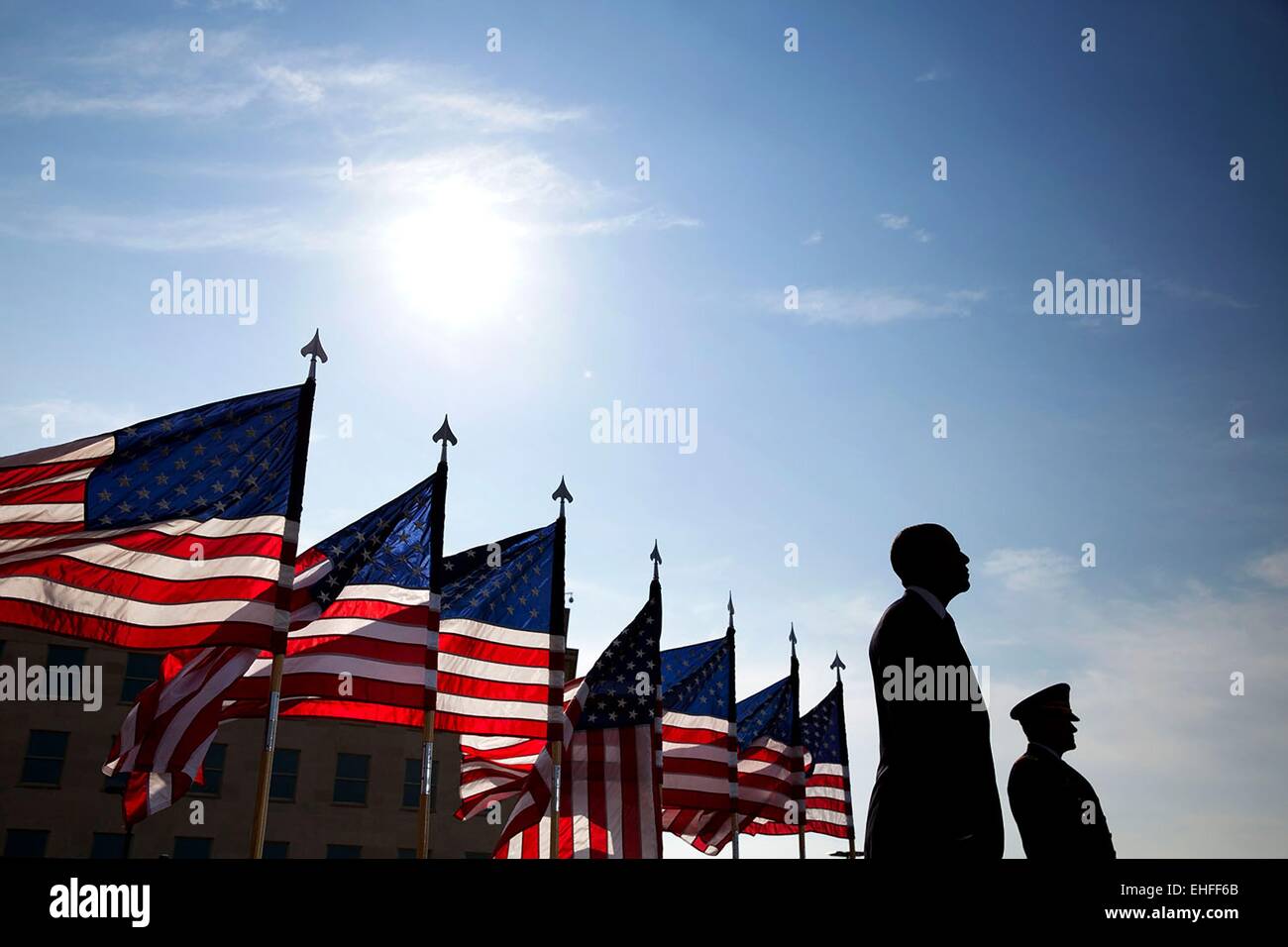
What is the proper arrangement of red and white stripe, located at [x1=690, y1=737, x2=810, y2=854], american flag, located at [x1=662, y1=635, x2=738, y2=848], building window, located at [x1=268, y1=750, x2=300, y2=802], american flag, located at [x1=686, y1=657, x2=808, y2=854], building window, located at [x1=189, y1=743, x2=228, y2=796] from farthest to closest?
1. building window, located at [x1=268, y1=750, x2=300, y2=802]
2. building window, located at [x1=189, y1=743, x2=228, y2=796]
3. american flag, located at [x1=686, y1=657, x2=808, y2=854]
4. red and white stripe, located at [x1=690, y1=737, x2=810, y2=854]
5. american flag, located at [x1=662, y1=635, x2=738, y2=848]

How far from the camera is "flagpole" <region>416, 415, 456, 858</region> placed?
47.0ft

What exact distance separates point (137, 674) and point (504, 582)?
112 ft

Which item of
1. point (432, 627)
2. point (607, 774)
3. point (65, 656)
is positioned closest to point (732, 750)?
point (607, 774)

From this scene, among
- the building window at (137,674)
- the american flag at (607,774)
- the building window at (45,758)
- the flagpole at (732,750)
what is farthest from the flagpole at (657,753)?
the building window at (45,758)

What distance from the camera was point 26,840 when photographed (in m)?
40.2

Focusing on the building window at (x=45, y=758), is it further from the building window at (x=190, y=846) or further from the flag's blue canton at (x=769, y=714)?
the flag's blue canton at (x=769, y=714)

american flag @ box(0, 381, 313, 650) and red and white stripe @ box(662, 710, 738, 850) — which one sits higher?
american flag @ box(0, 381, 313, 650)

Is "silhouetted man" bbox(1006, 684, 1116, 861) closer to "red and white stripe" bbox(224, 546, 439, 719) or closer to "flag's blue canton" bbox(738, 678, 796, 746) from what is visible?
"red and white stripe" bbox(224, 546, 439, 719)

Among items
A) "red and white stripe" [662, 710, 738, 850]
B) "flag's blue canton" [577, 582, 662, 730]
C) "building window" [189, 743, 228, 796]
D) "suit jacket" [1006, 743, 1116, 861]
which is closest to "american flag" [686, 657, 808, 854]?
"red and white stripe" [662, 710, 738, 850]

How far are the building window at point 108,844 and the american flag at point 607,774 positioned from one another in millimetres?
32952

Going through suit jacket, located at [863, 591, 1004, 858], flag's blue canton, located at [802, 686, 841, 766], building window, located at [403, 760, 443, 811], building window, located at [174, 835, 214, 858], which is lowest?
building window, located at [174, 835, 214, 858]

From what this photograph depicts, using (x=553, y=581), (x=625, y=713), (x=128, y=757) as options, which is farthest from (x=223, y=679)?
(x=625, y=713)

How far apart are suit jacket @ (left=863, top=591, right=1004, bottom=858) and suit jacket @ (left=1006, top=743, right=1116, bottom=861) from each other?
1.05 meters
